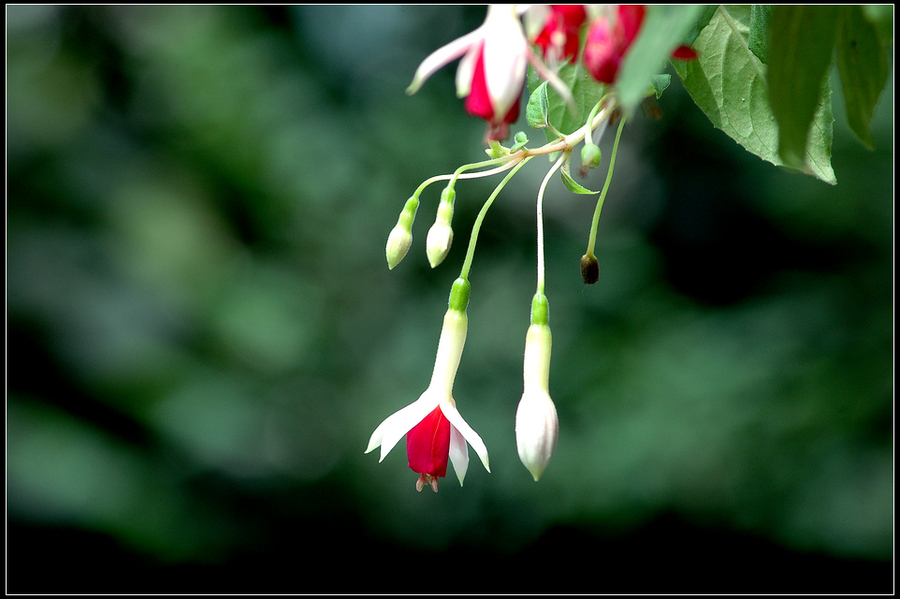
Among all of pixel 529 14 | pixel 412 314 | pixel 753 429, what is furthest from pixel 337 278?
pixel 529 14

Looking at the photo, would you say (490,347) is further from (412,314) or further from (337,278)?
(337,278)

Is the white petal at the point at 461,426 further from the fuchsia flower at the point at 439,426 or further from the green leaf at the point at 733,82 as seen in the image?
the green leaf at the point at 733,82

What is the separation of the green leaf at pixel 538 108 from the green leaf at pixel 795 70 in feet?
0.58

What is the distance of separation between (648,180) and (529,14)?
200cm

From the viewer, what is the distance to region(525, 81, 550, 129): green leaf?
439 millimetres

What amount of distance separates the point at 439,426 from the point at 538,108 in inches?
8.3

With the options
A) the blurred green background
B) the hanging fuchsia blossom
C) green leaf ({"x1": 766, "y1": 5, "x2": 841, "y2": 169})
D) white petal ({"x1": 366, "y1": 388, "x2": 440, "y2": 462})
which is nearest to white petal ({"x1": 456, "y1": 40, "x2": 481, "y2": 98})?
the hanging fuchsia blossom

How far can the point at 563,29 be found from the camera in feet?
0.90

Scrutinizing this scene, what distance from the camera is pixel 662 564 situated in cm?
204

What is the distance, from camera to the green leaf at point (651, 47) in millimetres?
211

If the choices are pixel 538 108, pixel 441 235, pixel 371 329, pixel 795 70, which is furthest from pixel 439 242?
pixel 371 329

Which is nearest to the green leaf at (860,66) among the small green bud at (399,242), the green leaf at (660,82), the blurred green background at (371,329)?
the green leaf at (660,82)

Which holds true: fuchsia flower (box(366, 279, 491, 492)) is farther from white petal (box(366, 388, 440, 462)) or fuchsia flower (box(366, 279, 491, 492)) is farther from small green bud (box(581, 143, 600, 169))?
small green bud (box(581, 143, 600, 169))

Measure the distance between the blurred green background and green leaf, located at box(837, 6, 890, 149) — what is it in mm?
1620
